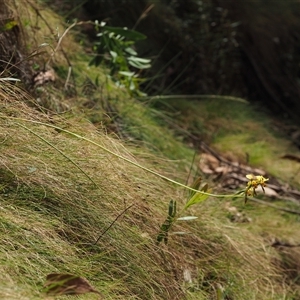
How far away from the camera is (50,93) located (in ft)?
9.82

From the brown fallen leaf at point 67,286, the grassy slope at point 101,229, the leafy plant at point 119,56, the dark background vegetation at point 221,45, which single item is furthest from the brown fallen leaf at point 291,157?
the brown fallen leaf at point 67,286

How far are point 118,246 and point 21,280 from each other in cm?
41

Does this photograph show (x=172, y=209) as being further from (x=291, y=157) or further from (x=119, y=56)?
(x=291, y=157)

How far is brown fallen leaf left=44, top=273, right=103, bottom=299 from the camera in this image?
5.64 ft

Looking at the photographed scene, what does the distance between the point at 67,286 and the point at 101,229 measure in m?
0.42

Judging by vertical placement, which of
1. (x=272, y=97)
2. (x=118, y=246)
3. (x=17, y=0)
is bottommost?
(x=272, y=97)

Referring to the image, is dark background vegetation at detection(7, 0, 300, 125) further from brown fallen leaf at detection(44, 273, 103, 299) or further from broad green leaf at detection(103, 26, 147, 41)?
brown fallen leaf at detection(44, 273, 103, 299)

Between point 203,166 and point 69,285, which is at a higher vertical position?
point 69,285

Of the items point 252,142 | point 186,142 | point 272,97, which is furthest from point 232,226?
point 272,97

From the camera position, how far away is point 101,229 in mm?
2129

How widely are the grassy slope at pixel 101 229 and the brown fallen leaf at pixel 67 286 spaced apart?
0.03 m

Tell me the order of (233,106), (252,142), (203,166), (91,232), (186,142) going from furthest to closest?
(233,106) < (252,142) < (186,142) < (203,166) < (91,232)

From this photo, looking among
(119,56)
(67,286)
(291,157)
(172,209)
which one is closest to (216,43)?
(291,157)

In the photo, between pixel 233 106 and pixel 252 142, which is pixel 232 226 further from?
pixel 233 106
